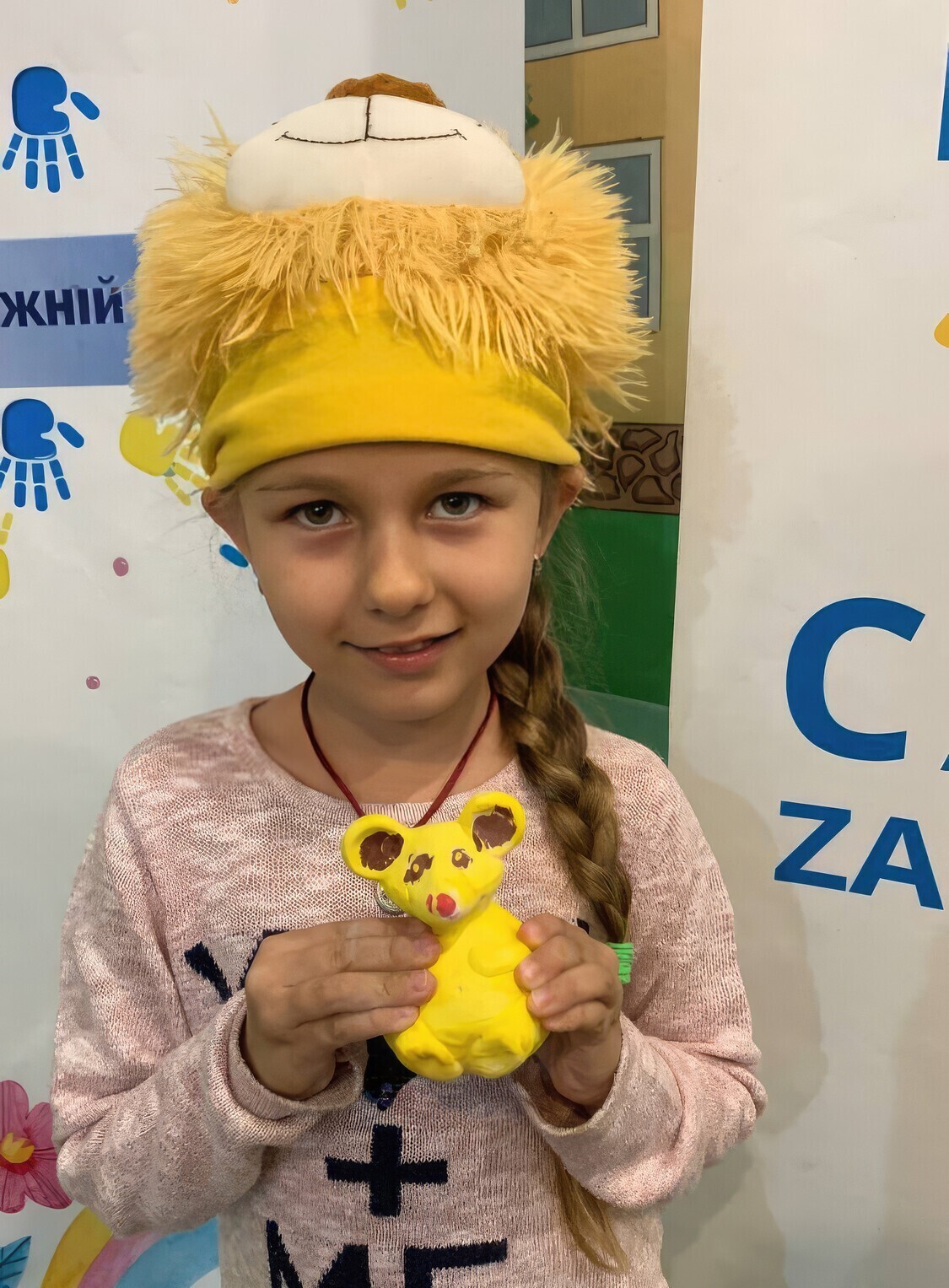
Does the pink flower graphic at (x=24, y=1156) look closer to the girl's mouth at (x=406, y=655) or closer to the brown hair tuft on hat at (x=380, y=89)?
the girl's mouth at (x=406, y=655)

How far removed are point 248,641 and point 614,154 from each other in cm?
61

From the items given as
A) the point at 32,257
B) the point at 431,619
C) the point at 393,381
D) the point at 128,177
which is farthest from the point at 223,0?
the point at 431,619

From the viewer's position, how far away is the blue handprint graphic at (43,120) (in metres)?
1.05

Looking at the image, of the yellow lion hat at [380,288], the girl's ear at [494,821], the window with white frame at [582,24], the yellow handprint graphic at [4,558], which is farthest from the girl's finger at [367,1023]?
the window with white frame at [582,24]

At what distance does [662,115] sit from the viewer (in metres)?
0.97

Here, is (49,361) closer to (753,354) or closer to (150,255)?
(150,255)

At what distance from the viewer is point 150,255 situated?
0.75 meters

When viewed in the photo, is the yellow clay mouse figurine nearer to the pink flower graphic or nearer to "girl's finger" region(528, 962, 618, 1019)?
"girl's finger" region(528, 962, 618, 1019)

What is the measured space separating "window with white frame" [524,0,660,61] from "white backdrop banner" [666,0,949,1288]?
0.07 m

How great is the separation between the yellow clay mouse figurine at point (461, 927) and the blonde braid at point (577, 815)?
0.17 m

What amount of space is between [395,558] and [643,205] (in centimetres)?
52

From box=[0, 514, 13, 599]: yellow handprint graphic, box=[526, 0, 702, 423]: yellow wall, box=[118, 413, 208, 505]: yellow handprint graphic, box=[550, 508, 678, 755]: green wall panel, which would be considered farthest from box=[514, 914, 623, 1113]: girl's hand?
box=[0, 514, 13, 599]: yellow handprint graphic

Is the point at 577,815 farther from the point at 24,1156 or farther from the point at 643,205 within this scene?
the point at 24,1156

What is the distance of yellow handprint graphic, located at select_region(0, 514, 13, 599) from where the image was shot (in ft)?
3.74
